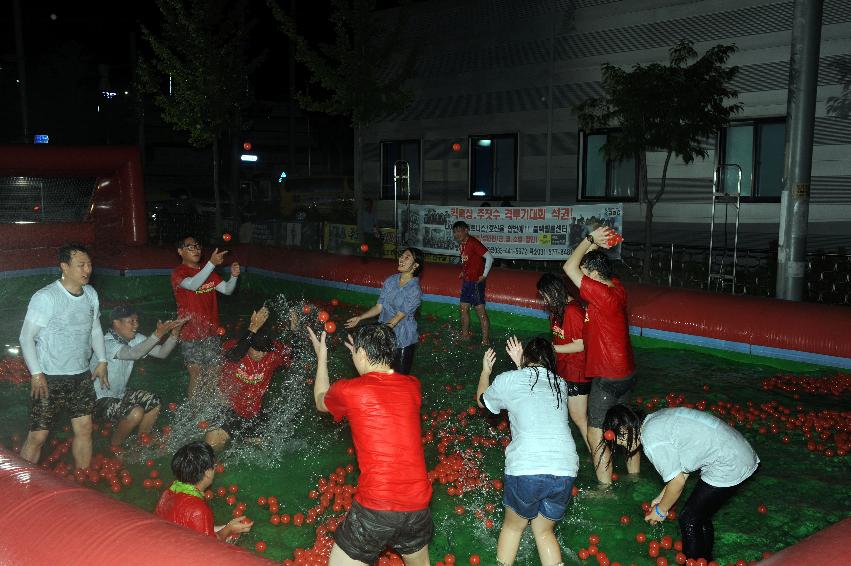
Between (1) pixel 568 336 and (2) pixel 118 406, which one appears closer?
(1) pixel 568 336

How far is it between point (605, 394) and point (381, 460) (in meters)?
2.71

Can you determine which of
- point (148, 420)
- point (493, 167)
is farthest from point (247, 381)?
point (493, 167)

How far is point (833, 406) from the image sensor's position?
915cm

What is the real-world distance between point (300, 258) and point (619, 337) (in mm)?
12694

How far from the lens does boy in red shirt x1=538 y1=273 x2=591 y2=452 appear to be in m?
6.62

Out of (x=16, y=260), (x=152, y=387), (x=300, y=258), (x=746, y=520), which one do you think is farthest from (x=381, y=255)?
Answer: (x=746, y=520)

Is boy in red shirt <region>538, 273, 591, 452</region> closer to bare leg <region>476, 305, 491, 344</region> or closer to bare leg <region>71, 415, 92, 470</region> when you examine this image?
bare leg <region>71, 415, 92, 470</region>

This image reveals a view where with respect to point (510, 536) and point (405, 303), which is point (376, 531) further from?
point (405, 303)

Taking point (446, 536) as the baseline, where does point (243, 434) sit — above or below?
above

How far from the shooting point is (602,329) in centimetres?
627

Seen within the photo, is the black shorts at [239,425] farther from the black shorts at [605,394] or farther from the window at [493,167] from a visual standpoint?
the window at [493,167]

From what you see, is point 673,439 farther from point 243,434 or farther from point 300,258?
point 300,258

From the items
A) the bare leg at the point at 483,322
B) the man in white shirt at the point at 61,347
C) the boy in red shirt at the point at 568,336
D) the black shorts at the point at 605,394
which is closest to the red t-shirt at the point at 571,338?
the boy in red shirt at the point at 568,336

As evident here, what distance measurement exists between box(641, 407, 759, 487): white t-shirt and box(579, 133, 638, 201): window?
1461 centimetres
